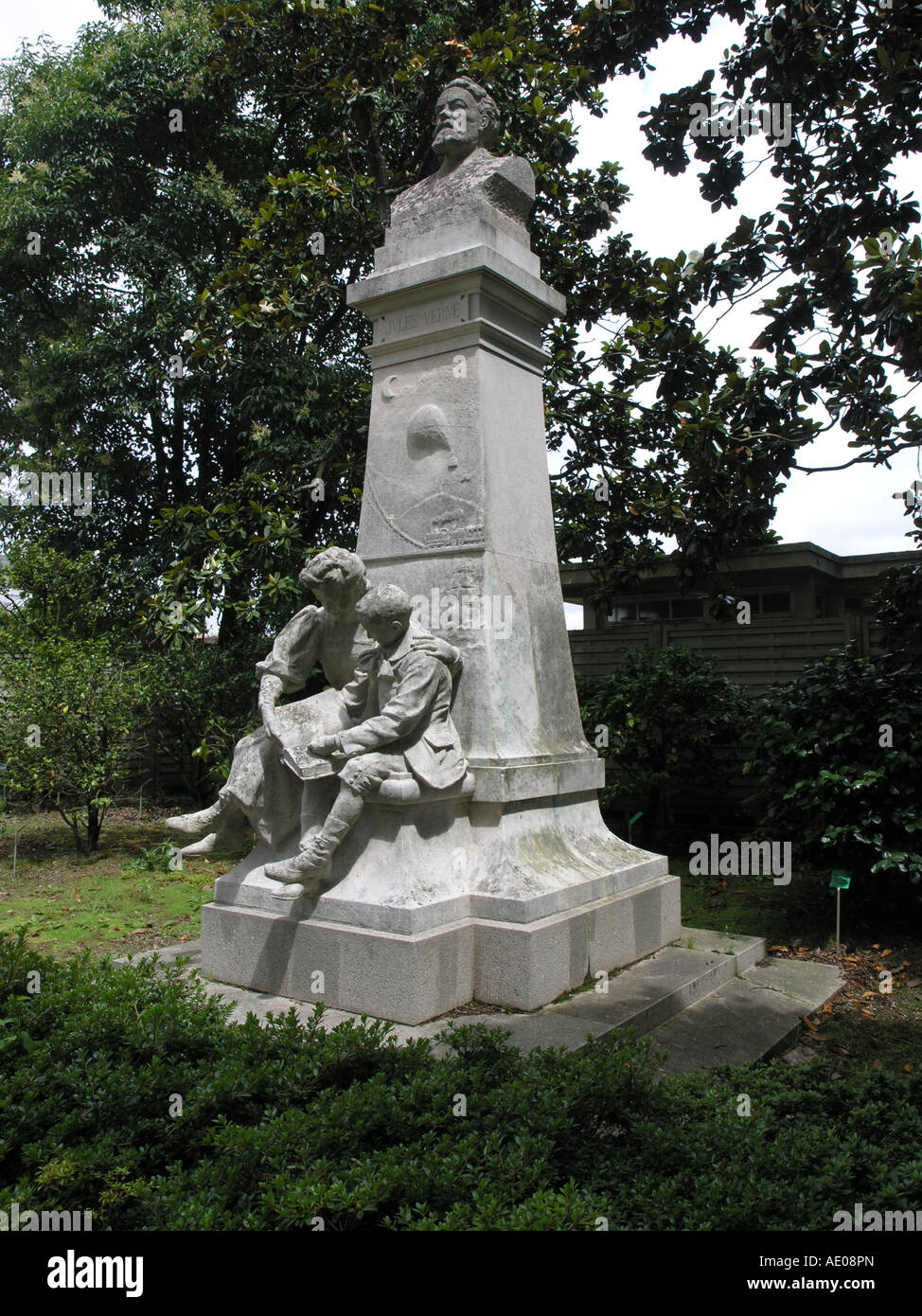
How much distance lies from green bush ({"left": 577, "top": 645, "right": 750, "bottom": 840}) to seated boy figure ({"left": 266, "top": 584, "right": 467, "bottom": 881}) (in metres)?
4.31

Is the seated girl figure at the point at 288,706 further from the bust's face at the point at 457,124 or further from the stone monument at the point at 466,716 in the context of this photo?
the bust's face at the point at 457,124

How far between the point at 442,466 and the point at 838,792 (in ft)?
11.3

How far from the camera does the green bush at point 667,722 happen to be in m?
8.68

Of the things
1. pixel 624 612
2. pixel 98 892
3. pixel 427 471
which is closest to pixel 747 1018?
pixel 427 471

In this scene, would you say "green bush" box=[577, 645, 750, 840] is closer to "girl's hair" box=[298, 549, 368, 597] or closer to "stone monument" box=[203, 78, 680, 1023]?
"stone monument" box=[203, 78, 680, 1023]

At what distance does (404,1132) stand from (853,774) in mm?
4502

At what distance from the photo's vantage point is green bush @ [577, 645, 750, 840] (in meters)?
8.68

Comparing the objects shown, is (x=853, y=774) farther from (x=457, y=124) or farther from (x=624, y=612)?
(x=624, y=612)

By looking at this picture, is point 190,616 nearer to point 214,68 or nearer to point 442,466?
point 442,466

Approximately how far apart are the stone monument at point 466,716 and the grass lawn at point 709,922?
3.71ft

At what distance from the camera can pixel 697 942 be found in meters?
5.30

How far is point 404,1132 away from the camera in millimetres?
2621

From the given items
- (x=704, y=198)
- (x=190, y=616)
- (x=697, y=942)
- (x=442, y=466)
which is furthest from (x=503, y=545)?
(x=190, y=616)

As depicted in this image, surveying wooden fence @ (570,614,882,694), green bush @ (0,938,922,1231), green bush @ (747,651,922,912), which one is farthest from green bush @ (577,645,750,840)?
green bush @ (0,938,922,1231)
